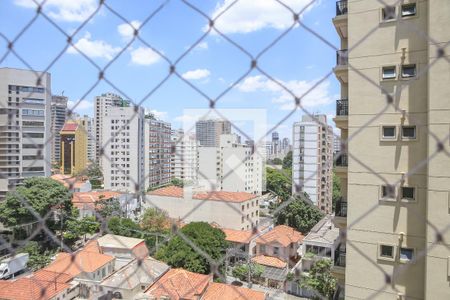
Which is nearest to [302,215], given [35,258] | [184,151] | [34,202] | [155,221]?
[155,221]

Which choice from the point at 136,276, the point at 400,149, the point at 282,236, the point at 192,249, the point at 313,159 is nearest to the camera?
the point at 400,149

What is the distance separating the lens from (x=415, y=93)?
166cm

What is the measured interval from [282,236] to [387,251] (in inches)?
213

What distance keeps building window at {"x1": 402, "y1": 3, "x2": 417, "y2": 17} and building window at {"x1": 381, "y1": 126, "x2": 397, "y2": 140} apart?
1.99ft

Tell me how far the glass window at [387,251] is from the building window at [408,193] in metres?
0.28

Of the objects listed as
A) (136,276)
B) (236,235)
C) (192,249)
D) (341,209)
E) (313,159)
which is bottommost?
(236,235)

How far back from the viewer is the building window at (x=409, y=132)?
1.71 m

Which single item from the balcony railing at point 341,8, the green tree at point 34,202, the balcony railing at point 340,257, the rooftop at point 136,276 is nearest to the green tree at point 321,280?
the rooftop at point 136,276

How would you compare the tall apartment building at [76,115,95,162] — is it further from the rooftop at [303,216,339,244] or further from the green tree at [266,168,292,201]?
the green tree at [266,168,292,201]

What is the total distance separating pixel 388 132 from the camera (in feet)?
5.72

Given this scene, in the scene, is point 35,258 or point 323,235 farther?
point 323,235

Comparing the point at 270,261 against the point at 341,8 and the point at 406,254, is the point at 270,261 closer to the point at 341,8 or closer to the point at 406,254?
the point at 406,254

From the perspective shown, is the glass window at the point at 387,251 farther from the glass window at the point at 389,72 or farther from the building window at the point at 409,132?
the glass window at the point at 389,72

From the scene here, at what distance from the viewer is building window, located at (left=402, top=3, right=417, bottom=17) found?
1755 millimetres
